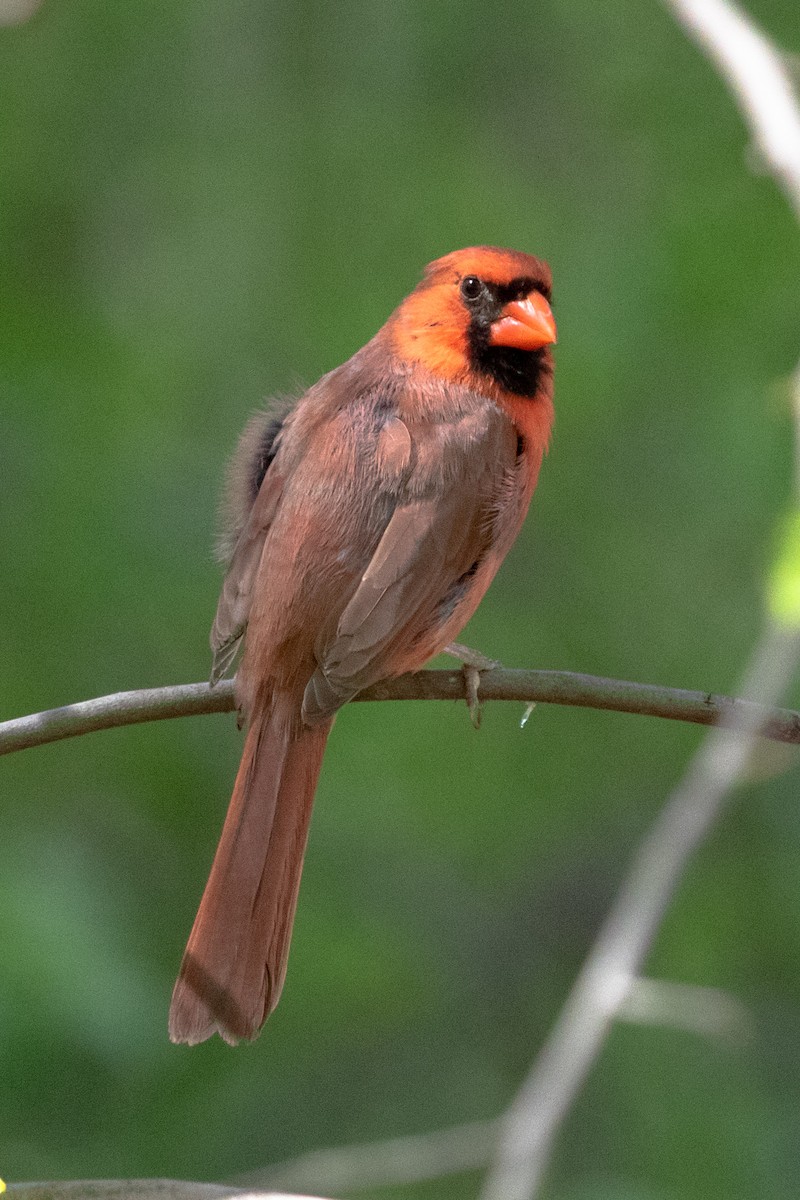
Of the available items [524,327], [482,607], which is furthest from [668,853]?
[482,607]

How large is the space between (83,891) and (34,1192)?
2.13 metres

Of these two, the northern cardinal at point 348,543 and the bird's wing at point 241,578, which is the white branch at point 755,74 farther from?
the bird's wing at point 241,578

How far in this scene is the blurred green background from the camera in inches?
191

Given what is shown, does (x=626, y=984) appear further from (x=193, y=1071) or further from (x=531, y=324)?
(x=193, y=1071)

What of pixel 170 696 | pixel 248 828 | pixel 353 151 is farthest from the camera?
pixel 353 151

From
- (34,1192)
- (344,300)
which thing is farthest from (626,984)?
(344,300)

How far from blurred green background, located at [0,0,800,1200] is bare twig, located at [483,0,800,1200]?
1.97 meters

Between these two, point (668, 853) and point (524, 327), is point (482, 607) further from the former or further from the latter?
point (668, 853)

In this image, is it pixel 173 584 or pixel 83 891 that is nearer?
pixel 83 891

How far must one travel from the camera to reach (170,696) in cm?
281

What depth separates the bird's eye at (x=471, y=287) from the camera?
3947mm

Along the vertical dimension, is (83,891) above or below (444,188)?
below

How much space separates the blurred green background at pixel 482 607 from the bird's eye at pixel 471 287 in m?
1.30

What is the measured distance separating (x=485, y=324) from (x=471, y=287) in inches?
5.0
